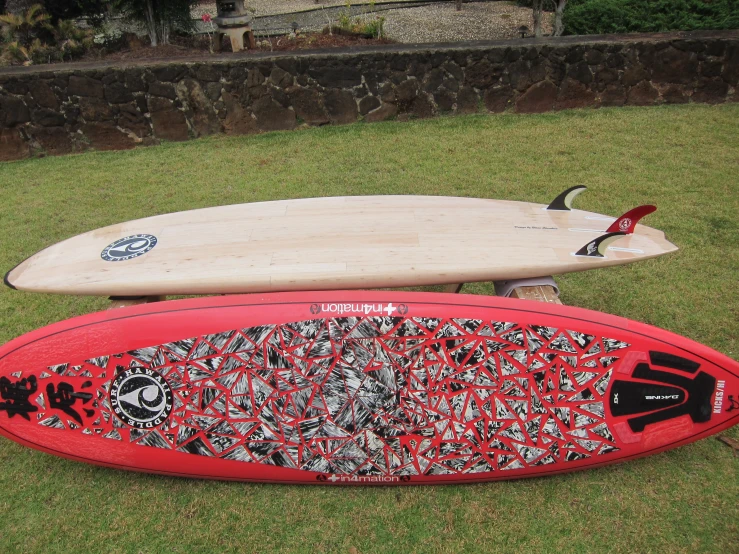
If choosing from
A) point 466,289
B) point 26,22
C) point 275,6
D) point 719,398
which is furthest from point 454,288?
point 275,6

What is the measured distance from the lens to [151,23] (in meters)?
9.04

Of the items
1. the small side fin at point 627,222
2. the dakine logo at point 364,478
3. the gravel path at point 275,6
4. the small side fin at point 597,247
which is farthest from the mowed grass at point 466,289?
the gravel path at point 275,6

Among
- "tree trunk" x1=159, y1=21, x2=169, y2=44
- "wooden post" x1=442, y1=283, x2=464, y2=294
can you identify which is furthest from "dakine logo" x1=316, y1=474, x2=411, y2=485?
"tree trunk" x1=159, y1=21, x2=169, y2=44

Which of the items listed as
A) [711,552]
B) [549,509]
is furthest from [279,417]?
[711,552]

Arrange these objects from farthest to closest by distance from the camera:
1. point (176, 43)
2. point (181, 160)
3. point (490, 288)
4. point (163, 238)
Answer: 1. point (176, 43)
2. point (181, 160)
3. point (490, 288)
4. point (163, 238)

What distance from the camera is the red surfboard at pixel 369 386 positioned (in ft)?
7.36

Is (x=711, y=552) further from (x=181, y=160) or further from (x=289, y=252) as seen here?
(x=181, y=160)

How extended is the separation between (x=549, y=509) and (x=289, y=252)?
1.55 metres

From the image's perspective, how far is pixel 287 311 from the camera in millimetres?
2248

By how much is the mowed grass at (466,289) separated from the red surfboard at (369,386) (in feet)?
0.42

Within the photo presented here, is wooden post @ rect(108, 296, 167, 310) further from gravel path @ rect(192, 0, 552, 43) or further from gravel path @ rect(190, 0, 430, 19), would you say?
gravel path @ rect(190, 0, 430, 19)

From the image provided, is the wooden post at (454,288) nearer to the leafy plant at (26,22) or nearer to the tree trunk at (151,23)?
the tree trunk at (151,23)

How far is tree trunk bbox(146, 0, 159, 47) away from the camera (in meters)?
8.89

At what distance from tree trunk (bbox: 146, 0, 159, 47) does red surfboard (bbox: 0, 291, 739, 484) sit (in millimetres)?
7987
